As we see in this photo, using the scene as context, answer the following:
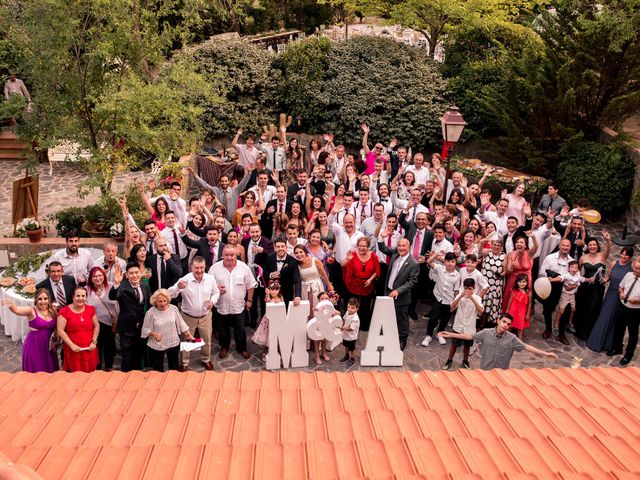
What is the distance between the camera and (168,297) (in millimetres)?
8188

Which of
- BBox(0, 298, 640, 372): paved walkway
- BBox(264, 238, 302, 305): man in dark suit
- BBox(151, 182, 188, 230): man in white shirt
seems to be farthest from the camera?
BBox(151, 182, 188, 230): man in white shirt

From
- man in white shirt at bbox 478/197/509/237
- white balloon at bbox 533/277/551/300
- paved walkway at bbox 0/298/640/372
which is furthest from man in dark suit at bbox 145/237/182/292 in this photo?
white balloon at bbox 533/277/551/300

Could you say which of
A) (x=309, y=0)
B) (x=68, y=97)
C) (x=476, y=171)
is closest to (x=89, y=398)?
(x=68, y=97)

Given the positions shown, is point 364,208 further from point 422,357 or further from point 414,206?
point 422,357

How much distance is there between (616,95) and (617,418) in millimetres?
12740

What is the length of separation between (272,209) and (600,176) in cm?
854

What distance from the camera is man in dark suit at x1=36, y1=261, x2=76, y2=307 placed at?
863 centimetres

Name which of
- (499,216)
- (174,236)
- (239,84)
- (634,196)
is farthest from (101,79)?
(634,196)

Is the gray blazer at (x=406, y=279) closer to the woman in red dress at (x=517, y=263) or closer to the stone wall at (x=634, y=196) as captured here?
the woman in red dress at (x=517, y=263)

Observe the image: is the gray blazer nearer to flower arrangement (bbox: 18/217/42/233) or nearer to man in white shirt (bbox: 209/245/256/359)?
man in white shirt (bbox: 209/245/256/359)

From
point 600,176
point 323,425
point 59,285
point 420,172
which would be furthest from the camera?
point 600,176

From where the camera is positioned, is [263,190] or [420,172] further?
[420,172]

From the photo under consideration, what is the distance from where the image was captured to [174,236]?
10055 millimetres

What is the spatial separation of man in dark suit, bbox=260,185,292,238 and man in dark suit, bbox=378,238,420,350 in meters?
2.37
